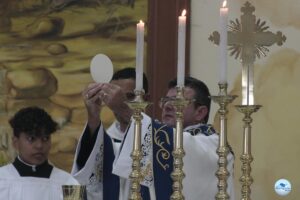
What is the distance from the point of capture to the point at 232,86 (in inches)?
181

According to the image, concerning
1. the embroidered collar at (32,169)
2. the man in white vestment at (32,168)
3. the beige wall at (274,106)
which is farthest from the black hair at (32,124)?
the beige wall at (274,106)

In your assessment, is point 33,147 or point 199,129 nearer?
point 199,129

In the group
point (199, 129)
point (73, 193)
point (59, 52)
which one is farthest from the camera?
point (59, 52)

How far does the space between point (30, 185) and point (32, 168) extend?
0.07m

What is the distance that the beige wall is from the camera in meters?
4.44

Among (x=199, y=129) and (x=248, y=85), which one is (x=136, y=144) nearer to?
(x=248, y=85)

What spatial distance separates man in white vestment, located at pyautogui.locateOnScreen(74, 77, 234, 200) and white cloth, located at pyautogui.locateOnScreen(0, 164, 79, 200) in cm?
33

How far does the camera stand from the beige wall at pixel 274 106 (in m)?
4.44

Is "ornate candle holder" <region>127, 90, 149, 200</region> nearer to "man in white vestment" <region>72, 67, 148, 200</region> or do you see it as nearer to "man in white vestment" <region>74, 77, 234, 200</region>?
"man in white vestment" <region>74, 77, 234, 200</region>

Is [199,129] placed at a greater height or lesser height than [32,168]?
greater

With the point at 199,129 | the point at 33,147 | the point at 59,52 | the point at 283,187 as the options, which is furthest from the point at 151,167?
the point at 59,52

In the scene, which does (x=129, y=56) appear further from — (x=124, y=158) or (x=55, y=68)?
(x=124, y=158)

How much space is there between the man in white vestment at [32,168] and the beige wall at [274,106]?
1.23 m

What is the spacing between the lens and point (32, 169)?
3531 millimetres
